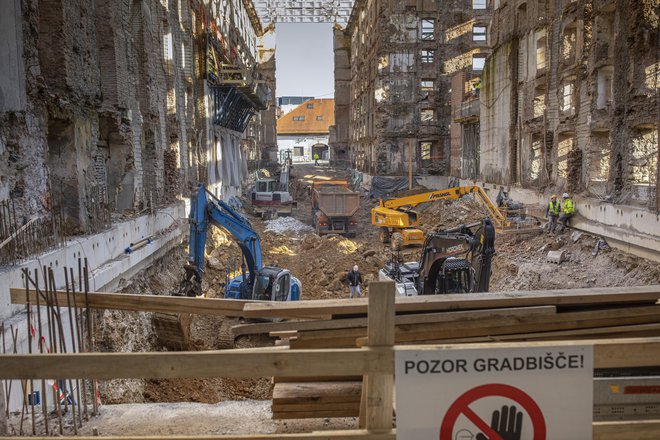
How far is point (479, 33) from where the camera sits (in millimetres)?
41375

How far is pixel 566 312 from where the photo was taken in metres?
4.28

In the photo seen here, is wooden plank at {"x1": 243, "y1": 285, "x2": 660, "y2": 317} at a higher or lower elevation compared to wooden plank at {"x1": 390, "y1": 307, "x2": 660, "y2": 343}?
higher

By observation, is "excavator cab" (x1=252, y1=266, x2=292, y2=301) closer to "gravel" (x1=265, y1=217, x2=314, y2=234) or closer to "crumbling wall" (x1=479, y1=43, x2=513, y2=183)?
"gravel" (x1=265, y1=217, x2=314, y2=234)

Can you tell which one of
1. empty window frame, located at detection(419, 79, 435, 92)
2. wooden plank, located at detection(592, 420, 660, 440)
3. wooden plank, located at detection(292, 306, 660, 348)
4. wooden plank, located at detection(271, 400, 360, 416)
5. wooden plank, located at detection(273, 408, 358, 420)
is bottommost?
wooden plank, located at detection(273, 408, 358, 420)

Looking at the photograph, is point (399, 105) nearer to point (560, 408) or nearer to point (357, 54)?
point (357, 54)

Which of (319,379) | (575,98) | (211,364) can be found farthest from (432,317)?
(575,98)

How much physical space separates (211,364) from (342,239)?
21.4 m

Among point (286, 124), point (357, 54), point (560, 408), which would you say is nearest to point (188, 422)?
point (560, 408)

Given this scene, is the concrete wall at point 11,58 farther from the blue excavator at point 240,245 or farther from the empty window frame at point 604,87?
the empty window frame at point 604,87

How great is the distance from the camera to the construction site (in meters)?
3.25

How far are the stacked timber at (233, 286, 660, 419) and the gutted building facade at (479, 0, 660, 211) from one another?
1219 cm

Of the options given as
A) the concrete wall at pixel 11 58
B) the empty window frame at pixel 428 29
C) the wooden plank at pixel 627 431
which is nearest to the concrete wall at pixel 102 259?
the concrete wall at pixel 11 58

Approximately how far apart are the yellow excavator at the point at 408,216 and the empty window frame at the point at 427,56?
780 inches

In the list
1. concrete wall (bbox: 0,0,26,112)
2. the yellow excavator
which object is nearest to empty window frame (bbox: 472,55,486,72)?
the yellow excavator
